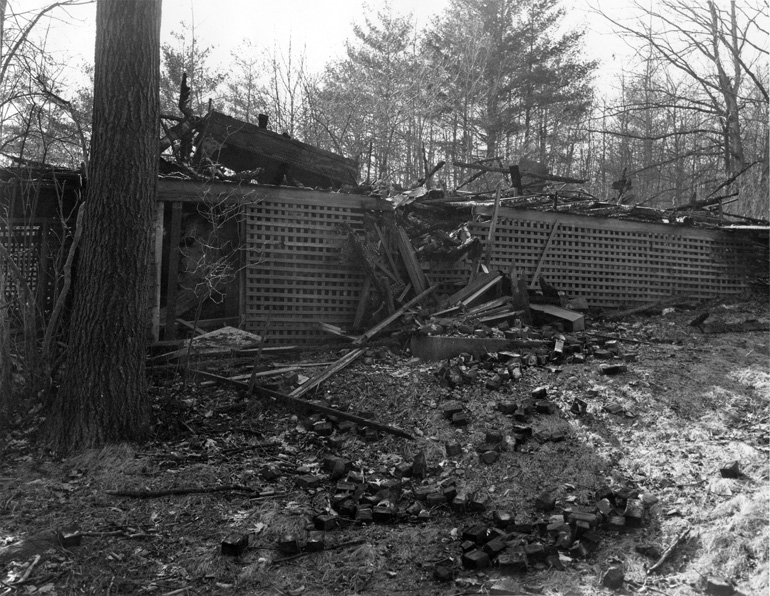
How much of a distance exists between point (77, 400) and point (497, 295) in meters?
6.15

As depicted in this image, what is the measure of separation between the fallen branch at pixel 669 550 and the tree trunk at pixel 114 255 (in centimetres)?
427

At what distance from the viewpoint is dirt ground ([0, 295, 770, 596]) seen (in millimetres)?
3807

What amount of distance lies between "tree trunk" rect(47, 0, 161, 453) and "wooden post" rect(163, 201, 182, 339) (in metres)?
2.80

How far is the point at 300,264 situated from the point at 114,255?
389 cm

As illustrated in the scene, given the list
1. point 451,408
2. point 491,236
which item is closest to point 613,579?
point 451,408

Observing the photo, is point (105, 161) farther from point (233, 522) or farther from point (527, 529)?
point (527, 529)

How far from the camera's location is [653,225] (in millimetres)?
11734

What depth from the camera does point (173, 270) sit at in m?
8.59

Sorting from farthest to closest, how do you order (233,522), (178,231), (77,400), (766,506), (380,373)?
1. (178,231)
2. (380,373)
3. (77,400)
4. (233,522)
5. (766,506)

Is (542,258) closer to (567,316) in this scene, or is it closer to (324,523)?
(567,316)

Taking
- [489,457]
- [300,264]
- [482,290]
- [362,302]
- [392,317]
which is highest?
[300,264]

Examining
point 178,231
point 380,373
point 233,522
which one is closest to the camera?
point 233,522

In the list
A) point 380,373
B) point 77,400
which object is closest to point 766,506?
point 380,373

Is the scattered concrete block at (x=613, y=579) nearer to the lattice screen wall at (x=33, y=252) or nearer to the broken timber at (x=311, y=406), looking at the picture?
the broken timber at (x=311, y=406)
